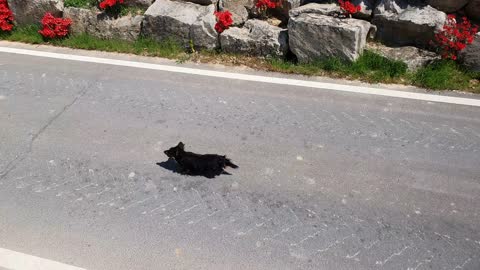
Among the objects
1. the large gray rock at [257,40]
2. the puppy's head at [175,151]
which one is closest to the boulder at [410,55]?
the large gray rock at [257,40]

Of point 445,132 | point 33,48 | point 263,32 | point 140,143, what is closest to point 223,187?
point 140,143

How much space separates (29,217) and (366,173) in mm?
3852

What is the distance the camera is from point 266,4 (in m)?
8.37

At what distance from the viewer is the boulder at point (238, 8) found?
8.35m

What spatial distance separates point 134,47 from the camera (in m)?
8.38

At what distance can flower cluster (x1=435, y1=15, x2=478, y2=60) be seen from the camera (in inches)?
276

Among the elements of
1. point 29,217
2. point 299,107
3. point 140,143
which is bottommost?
point 29,217

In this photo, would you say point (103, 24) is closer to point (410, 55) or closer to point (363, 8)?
point (363, 8)

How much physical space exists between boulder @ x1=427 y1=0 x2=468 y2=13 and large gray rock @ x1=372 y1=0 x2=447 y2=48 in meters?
0.19

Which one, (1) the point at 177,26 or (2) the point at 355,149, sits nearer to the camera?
(2) the point at 355,149

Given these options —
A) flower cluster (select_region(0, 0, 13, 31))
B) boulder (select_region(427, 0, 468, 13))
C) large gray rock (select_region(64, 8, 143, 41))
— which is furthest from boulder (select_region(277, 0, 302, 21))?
flower cluster (select_region(0, 0, 13, 31))

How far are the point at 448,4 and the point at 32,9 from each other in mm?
8240

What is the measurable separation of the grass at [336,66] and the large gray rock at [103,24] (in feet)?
0.57

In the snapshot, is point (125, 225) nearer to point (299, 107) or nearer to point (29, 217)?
point (29, 217)
